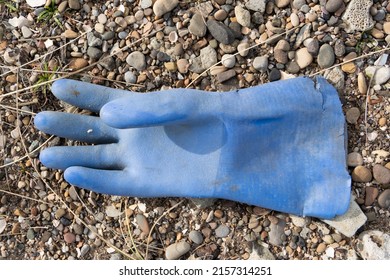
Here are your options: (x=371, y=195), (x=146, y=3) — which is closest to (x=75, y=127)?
(x=146, y=3)

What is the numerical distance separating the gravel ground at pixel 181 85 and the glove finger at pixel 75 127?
9 centimetres

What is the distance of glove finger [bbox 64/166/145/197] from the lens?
1551 mm

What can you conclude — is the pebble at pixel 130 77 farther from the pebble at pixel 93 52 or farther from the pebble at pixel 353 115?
the pebble at pixel 353 115

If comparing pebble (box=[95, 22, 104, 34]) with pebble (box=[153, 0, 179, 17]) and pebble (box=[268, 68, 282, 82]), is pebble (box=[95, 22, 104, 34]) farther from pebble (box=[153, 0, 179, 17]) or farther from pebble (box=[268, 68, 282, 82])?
pebble (box=[268, 68, 282, 82])

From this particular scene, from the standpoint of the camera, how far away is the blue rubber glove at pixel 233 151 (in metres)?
1.56

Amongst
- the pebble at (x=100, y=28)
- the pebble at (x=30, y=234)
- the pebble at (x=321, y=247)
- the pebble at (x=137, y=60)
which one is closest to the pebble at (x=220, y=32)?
the pebble at (x=137, y=60)

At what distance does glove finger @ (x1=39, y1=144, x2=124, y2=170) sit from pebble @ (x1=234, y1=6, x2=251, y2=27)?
1.84 feet

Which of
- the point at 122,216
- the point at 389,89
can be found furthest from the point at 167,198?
the point at 389,89

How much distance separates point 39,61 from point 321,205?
1.01 m

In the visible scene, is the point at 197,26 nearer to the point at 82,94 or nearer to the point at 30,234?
the point at 82,94

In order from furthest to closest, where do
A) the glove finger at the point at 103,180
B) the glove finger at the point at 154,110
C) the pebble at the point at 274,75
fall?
1. the pebble at the point at 274,75
2. the glove finger at the point at 103,180
3. the glove finger at the point at 154,110

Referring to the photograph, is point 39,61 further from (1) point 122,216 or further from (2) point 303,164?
(2) point 303,164

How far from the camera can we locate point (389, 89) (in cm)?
162

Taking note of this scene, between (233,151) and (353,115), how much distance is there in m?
0.39
